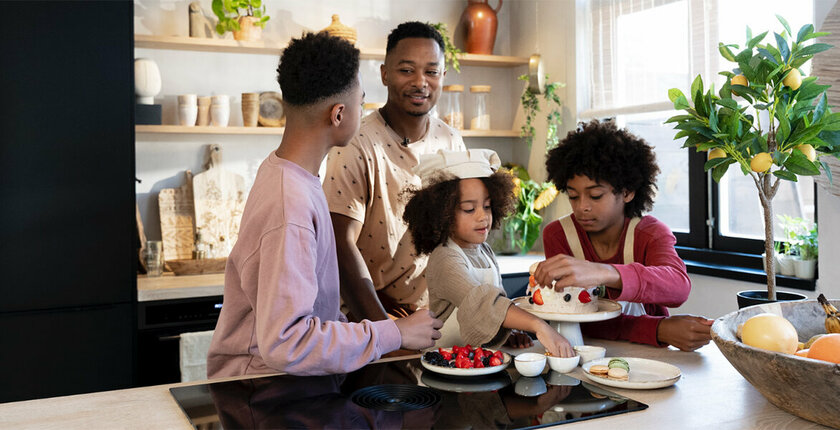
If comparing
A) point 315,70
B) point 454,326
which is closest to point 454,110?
point 454,326

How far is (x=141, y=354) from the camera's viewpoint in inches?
114

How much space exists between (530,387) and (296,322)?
→ 42 centimetres

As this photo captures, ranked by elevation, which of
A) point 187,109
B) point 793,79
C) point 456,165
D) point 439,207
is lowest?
point 439,207

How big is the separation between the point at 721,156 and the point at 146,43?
2571mm

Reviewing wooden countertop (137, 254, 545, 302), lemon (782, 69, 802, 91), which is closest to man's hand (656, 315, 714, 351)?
lemon (782, 69, 802, 91)

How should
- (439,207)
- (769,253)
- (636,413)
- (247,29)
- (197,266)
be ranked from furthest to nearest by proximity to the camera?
(247,29) → (197,266) → (769,253) → (439,207) → (636,413)

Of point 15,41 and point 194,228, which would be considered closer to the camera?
point 15,41

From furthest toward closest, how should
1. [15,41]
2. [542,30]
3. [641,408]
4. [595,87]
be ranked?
[542,30]
[595,87]
[15,41]
[641,408]

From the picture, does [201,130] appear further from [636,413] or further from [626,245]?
[636,413]

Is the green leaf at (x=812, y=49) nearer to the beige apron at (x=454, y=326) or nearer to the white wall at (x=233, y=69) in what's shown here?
the beige apron at (x=454, y=326)

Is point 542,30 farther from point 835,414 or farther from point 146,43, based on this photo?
point 835,414

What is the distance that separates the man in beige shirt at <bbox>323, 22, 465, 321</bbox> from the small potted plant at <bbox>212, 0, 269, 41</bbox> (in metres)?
1.44

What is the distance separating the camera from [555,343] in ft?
4.53

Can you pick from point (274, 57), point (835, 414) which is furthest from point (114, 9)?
point (835, 414)
